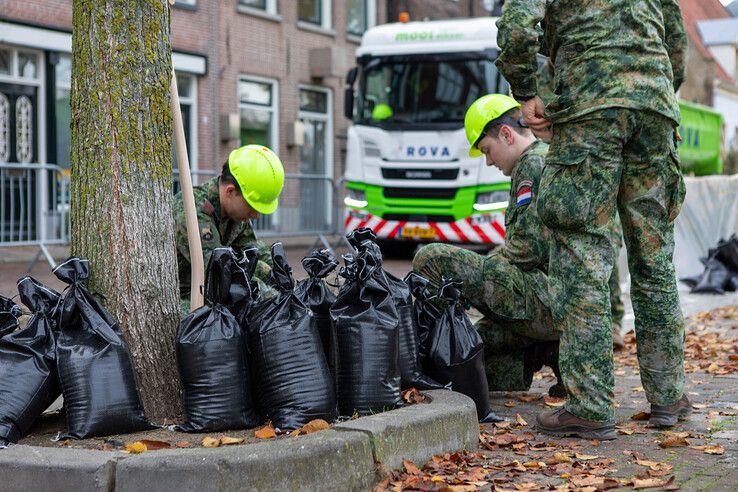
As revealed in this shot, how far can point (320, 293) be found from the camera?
453 cm

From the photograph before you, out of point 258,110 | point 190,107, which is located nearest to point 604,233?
point 190,107

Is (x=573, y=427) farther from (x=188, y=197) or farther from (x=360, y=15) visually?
(x=360, y=15)

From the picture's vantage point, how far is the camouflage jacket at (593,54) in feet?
14.5

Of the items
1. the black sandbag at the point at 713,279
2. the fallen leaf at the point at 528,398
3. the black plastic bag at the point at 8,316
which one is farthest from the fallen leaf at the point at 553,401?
the black sandbag at the point at 713,279

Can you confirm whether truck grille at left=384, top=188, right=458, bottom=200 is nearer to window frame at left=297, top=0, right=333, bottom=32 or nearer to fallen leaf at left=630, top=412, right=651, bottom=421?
window frame at left=297, top=0, right=333, bottom=32

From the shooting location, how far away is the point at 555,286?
4.76 m

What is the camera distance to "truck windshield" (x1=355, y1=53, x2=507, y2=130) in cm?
1573

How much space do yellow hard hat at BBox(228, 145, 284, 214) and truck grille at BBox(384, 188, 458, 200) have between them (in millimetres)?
10530

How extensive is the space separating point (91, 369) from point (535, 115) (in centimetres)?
208

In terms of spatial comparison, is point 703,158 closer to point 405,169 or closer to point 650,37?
point 405,169

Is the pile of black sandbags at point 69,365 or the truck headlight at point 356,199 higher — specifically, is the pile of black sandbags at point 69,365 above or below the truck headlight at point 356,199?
below

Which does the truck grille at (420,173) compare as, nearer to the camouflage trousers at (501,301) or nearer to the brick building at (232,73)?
the brick building at (232,73)

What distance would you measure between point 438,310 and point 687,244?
9.90 meters

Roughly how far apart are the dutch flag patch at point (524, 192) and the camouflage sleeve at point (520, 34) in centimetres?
100
